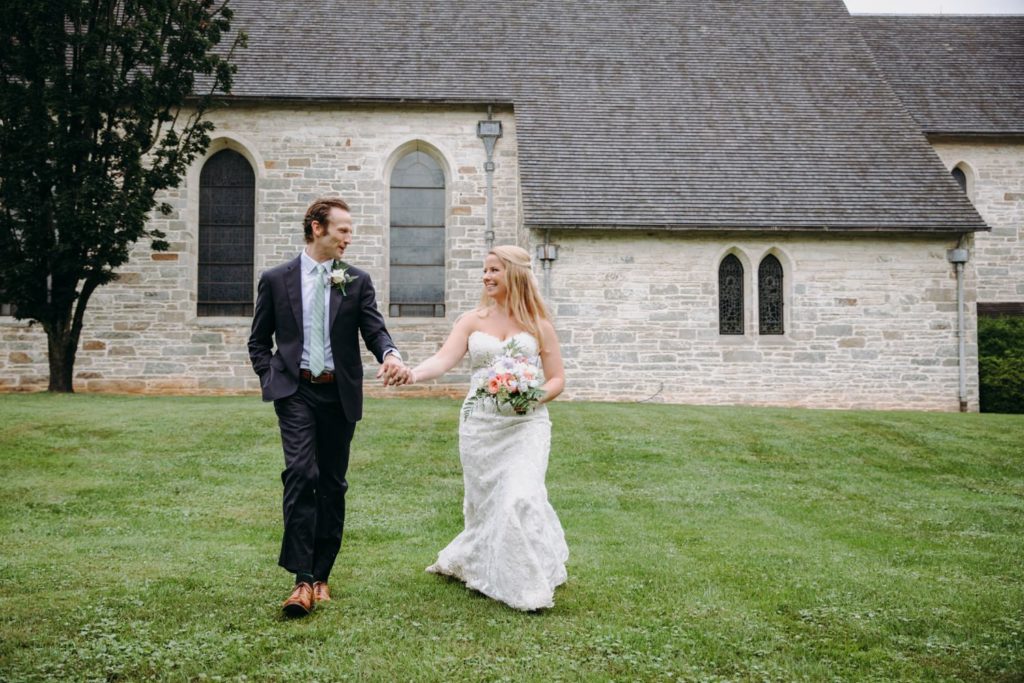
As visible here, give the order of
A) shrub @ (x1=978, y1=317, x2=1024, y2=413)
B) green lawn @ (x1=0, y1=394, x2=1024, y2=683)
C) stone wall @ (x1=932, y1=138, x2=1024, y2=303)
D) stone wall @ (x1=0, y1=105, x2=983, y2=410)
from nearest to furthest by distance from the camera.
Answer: green lawn @ (x1=0, y1=394, x2=1024, y2=683) < stone wall @ (x1=0, y1=105, x2=983, y2=410) < shrub @ (x1=978, y1=317, x2=1024, y2=413) < stone wall @ (x1=932, y1=138, x2=1024, y2=303)

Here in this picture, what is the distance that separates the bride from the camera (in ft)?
15.7

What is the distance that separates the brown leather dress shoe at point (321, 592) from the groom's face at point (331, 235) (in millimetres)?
1896

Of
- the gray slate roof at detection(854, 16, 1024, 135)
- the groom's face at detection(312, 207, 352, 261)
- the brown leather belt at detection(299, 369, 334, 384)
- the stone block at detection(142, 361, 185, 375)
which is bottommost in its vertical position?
the stone block at detection(142, 361, 185, 375)

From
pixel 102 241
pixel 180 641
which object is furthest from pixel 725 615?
pixel 102 241

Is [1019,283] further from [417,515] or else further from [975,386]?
[417,515]

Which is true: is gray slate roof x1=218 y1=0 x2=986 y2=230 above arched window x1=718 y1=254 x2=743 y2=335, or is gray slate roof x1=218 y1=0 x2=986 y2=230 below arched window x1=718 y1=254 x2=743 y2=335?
above

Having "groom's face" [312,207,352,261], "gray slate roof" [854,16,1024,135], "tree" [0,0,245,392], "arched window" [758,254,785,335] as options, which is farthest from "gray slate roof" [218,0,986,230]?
"groom's face" [312,207,352,261]

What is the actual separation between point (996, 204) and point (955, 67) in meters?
4.24

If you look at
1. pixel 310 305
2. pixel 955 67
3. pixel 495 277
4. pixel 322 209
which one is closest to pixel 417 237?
pixel 495 277

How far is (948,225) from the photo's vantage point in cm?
1605

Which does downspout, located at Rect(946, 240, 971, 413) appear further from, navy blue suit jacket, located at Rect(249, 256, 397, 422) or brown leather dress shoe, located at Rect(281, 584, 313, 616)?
brown leather dress shoe, located at Rect(281, 584, 313, 616)

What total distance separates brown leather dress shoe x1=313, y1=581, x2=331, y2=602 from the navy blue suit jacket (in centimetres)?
98

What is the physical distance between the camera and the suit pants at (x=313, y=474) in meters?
4.58

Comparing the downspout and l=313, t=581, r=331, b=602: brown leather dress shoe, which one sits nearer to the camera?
l=313, t=581, r=331, b=602: brown leather dress shoe
